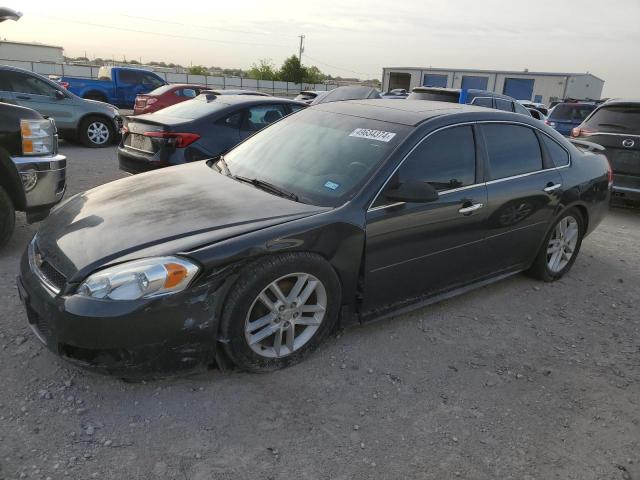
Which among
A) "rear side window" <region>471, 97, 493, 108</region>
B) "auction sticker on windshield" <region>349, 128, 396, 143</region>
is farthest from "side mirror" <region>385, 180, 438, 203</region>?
"rear side window" <region>471, 97, 493, 108</region>

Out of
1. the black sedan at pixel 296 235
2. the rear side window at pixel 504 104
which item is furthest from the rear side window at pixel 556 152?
the rear side window at pixel 504 104

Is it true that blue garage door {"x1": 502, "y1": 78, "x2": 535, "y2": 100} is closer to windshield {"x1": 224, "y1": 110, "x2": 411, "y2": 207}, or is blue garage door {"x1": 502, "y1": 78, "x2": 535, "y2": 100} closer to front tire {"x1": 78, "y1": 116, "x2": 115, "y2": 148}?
front tire {"x1": 78, "y1": 116, "x2": 115, "y2": 148}

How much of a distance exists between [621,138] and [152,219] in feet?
22.6

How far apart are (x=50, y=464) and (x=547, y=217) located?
154 inches

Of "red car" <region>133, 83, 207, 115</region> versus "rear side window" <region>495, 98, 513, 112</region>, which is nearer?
"rear side window" <region>495, 98, 513, 112</region>

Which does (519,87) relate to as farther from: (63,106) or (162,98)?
(63,106)

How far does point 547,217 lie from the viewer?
4414 mm

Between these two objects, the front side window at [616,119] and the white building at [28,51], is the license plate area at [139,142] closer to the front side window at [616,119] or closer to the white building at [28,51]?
the front side window at [616,119]

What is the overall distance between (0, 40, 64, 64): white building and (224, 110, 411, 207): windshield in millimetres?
56637

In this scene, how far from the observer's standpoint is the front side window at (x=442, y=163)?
3416 millimetres

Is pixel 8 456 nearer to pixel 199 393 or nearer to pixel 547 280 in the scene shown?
pixel 199 393

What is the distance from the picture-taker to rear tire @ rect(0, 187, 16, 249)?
14.4 feet

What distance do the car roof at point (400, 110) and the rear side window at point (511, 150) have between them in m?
0.12

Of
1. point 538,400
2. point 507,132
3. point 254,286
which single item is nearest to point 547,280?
point 507,132
